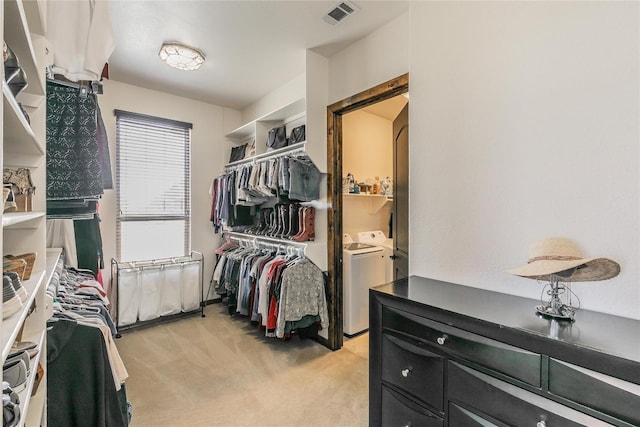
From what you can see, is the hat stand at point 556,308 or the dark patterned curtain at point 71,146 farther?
the dark patterned curtain at point 71,146

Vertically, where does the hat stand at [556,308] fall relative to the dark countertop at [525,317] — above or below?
above

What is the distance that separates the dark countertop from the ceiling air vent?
1.88 meters

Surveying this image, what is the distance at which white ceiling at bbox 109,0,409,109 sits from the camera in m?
2.06

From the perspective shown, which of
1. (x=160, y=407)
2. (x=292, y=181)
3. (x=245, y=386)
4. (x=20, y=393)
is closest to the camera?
(x=20, y=393)

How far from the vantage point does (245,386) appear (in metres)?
2.22

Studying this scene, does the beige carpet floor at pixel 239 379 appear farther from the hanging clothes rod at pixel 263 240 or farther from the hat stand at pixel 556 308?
the hat stand at pixel 556 308

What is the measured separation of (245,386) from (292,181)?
1678 millimetres

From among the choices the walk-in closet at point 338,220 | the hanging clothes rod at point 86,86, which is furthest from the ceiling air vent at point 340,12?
the hanging clothes rod at point 86,86

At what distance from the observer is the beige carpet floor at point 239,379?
6.28 feet

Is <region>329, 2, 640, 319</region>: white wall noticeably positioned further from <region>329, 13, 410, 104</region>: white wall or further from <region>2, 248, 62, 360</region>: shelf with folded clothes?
<region>2, 248, 62, 360</region>: shelf with folded clothes

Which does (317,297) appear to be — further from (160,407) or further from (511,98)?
(511,98)

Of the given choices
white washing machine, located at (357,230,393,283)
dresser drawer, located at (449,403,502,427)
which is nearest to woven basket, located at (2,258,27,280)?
dresser drawer, located at (449,403,502,427)

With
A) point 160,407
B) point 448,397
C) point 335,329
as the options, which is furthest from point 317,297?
point 448,397

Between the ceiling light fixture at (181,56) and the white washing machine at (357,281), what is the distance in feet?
7.50
